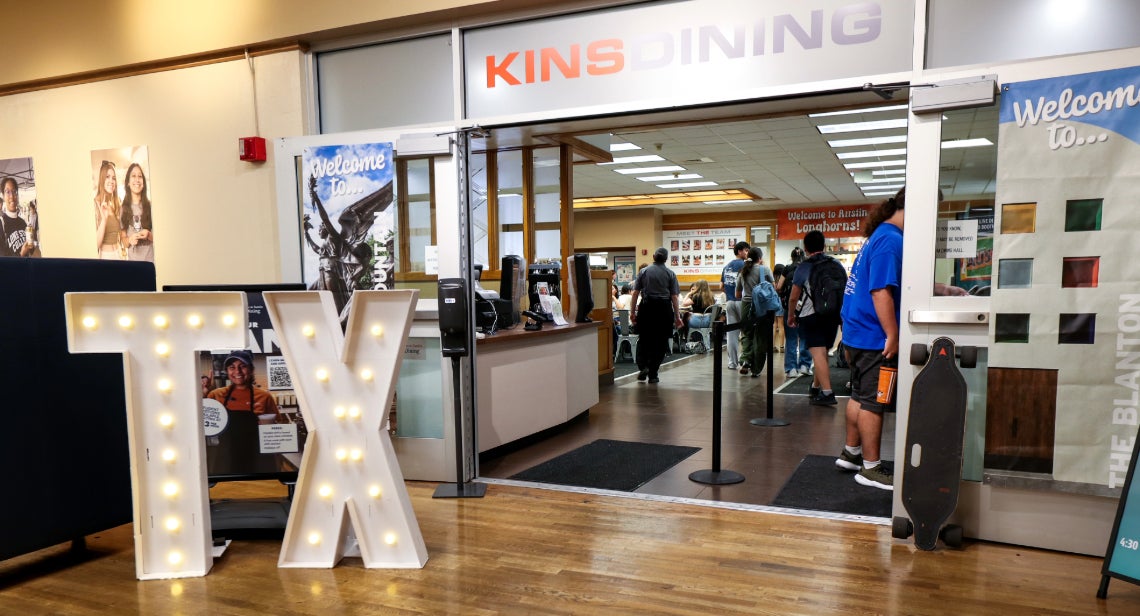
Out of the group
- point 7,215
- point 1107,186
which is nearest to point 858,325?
point 1107,186

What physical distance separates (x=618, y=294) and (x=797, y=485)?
27.3 ft

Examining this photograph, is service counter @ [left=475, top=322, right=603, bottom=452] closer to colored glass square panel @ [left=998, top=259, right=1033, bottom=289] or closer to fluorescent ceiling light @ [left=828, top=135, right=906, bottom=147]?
colored glass square panel @ [left=998, top=259, right=1033, bottom=289]

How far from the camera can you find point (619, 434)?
514 cm

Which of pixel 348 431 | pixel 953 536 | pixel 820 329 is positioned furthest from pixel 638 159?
pixel 348 431

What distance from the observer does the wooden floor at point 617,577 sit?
7.84 ft

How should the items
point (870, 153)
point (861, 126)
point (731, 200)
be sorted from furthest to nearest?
1. point (731, 200)
2. point (870, 153)
3. point (861, 126)

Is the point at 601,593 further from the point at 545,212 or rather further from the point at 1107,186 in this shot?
the point at 545,212

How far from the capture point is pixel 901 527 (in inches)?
114

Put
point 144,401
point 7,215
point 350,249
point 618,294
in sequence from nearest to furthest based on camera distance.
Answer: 1. point 144,401
2. point 350,249
3. point 7,215
4. point 618,294

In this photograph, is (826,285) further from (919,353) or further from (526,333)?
(919,353)

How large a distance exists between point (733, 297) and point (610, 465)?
4368mm

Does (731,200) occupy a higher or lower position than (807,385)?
higher

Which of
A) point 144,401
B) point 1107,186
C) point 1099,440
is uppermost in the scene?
point 1107,186

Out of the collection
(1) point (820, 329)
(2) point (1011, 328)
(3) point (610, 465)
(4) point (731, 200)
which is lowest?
(3) point (610, 465)
